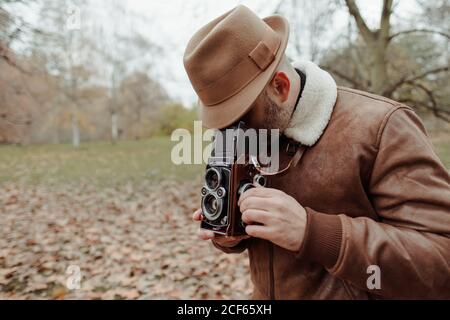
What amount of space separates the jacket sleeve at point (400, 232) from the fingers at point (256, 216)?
13 cm

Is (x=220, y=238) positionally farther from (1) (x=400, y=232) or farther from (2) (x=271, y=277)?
(1) (x=400, y=232)

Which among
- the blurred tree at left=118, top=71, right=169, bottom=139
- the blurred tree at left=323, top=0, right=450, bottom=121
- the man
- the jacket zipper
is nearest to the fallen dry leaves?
the jacket zipper

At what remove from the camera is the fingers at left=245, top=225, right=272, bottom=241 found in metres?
1.10

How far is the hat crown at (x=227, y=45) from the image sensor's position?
125 cm

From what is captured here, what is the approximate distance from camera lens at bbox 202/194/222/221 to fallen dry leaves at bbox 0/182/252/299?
2.39 meters

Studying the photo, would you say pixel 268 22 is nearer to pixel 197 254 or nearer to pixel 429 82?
pixel 197 254

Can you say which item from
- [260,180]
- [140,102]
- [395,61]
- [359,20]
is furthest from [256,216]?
[140,102]

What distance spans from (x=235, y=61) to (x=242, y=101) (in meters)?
0.14

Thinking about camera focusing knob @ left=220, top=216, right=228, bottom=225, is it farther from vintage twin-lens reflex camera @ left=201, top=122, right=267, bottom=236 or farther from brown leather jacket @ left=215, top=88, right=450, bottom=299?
brown leather jacket @ left=215, top=88, right=450, bottom=299

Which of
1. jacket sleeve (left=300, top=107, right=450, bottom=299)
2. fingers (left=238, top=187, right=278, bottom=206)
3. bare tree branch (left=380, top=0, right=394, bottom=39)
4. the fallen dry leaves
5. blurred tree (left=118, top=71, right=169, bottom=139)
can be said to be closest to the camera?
jacket sleeve (left=300, top=107, right=450, bottom=299)

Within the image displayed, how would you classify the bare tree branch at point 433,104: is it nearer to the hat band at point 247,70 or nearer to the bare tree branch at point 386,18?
the bare tree branch at point 386,18

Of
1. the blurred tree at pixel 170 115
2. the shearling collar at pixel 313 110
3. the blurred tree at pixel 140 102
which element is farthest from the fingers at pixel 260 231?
the blurred tree at pixel 170 115

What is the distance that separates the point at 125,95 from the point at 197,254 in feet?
73.6

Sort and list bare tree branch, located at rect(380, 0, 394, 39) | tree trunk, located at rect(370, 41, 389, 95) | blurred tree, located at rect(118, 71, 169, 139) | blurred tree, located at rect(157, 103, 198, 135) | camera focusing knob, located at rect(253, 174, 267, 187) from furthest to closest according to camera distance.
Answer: blurred tree, located at rect(157, 103, 198, 135) → blurred tree, located at rect(118, 71, 169, 139) → tree trunk, located at rect(370, 41, 389, 95) → bare tree branch, located at rect(380, 0, 394, 39) → camera focusing knob, located at rect(253, 174, 267, 187)
